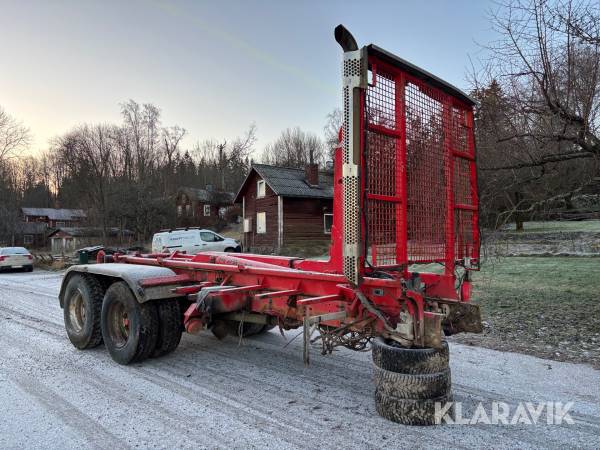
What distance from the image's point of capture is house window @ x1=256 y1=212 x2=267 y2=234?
30.6m

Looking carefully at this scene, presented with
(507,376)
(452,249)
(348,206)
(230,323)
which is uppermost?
(348,206)

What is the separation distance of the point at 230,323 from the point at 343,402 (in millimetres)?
2349

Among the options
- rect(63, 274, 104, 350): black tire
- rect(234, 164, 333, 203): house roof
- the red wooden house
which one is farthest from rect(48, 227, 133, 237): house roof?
rect(63, 274, 104, 350): black tire

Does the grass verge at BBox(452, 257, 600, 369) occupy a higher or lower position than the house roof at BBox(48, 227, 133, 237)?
lower

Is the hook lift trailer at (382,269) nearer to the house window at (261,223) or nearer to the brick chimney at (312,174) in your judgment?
the house window at (261,223)

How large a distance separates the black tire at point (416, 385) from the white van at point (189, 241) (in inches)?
709

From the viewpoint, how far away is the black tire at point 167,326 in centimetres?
504

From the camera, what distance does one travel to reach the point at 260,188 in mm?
31188

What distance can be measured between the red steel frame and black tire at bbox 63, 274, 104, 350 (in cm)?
134

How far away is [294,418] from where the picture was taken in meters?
3.54

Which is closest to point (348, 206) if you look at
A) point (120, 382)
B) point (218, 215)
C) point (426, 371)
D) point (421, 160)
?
point (421, 160)

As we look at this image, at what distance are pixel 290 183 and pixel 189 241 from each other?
10878 millimetres

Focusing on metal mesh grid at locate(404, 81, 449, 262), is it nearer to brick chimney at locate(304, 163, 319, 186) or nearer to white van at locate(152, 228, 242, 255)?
white van at locate(152, 228, 242, 255)

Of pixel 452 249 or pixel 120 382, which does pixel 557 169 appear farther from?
pixel 120 382
